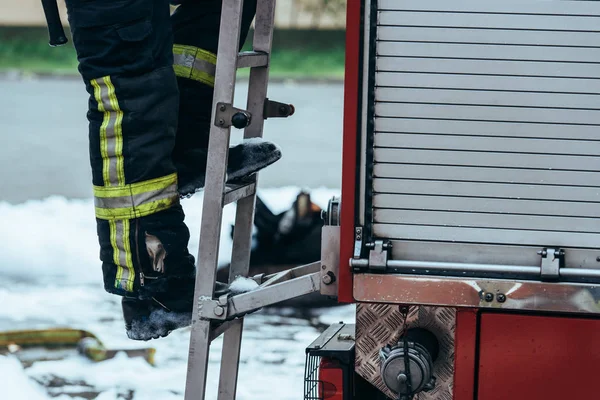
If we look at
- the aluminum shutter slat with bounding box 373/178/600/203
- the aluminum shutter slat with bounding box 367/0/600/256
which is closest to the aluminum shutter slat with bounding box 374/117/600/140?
the aluminum shutter slat with bounding box 367/0/600/256

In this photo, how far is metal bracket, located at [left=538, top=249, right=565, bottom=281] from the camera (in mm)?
2689

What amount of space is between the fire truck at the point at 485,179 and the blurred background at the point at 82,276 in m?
2.21

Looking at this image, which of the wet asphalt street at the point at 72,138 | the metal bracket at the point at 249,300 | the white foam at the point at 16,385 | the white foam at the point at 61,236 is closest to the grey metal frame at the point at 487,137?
the metal bracket at the point at 249,300

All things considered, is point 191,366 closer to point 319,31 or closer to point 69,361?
point 69,361

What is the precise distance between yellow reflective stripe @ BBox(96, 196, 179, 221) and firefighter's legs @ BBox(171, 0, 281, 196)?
24 cm

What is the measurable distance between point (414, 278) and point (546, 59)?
2.17 ft

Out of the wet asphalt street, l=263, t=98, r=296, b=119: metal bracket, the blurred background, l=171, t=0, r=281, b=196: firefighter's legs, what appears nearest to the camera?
l=171, t=0, r=281, b=196: firefighter's legs

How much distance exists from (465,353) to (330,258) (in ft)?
1.48

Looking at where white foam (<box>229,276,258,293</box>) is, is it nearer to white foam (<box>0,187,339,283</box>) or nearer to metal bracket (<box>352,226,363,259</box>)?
metal bracket (<box>352,226,363,259</box>)

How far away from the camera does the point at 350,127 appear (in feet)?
9.11

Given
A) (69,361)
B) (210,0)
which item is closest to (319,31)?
(69,361)

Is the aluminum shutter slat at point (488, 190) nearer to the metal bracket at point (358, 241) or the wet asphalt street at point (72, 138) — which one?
the metal bracket at point (358, 241)

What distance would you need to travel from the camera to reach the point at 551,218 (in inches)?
107

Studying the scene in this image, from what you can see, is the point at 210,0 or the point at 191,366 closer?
the point at 191,366
